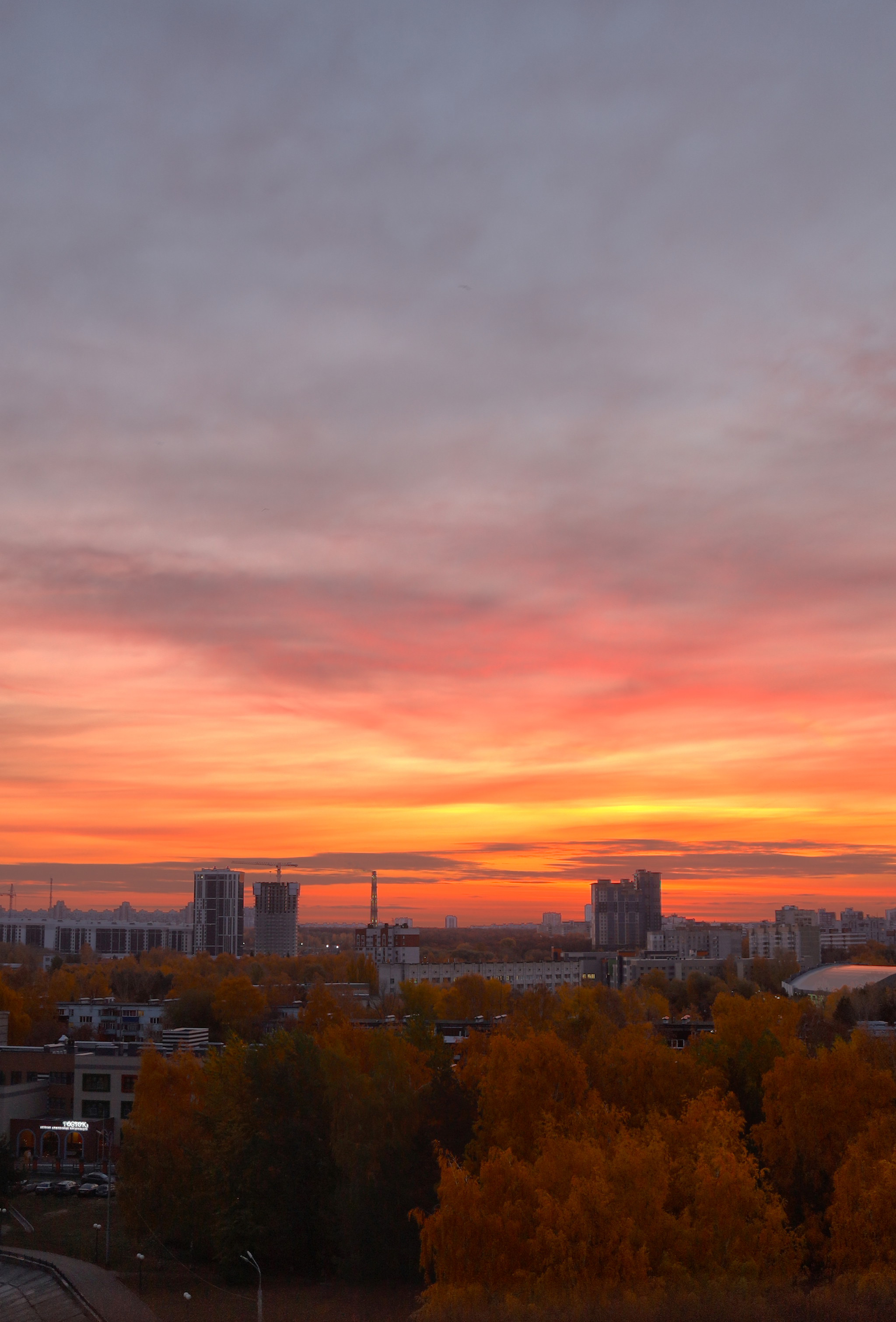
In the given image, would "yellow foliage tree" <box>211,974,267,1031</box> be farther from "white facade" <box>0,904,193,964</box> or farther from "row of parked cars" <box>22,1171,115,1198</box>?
"white facade" <box>0,904,193,964</box>

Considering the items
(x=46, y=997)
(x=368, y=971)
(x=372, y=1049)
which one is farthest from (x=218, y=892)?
(x=372, y=1049)

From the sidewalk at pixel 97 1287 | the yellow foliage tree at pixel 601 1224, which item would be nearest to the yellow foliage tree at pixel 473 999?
the sidewalk at pixel 97 1287

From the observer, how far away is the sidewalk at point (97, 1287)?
53.6ft

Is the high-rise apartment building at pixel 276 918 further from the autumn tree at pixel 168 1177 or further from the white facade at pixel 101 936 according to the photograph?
the autumn tree at pixel 168 1177

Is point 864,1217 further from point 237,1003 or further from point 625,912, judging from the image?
point 625,912

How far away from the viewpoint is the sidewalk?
53.6 feet

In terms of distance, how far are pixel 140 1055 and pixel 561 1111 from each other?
51.0 feet

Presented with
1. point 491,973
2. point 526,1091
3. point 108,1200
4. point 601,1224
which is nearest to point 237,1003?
point 108,1200

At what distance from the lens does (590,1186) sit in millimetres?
12750

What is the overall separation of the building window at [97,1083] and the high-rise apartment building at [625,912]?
115m

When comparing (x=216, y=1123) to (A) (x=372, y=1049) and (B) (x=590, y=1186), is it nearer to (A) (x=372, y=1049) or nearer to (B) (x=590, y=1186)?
(A) (x=372, y=1049)

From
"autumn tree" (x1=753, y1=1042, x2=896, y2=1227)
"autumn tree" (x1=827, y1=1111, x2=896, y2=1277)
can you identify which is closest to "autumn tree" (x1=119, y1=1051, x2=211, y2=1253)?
"autumn tree" (x1=753, y1=1042, x2=896, y2=1227)

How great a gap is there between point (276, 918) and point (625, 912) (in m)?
48.8

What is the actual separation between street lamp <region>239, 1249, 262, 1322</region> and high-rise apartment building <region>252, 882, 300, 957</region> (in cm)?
9358
